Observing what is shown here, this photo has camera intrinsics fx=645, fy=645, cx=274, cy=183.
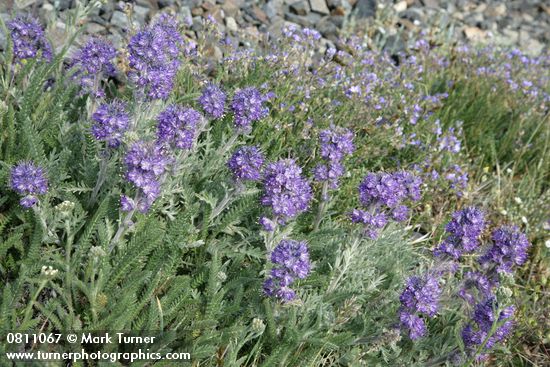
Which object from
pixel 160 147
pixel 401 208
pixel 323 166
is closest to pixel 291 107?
pixel 323 166

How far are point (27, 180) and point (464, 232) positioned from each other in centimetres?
217

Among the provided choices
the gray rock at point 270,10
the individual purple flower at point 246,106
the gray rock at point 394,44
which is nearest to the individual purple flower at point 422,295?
the individual purple flower at point 246,106

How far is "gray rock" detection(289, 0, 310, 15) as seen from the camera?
7.01 m

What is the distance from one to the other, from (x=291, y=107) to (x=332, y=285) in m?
1.57

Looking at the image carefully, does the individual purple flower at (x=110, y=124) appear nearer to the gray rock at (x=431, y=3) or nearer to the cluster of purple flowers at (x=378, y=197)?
the cluster of purple flowers at (x=378, y=197)

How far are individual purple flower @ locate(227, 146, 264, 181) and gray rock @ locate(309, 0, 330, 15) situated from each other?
13.9ft

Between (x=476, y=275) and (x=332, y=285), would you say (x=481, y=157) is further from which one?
(x=332, y=285)

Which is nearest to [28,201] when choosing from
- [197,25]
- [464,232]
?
[464,232]

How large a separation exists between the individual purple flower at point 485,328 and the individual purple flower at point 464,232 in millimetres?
288

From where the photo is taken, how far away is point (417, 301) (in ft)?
10.2

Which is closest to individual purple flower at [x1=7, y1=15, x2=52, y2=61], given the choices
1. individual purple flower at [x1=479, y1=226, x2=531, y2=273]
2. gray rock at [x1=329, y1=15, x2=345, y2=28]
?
individual purple flower at [x1=479, y1=226, x2=531, y2=273]

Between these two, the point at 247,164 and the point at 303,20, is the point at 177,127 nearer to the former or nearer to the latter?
the point at 247,164

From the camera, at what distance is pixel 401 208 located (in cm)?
357

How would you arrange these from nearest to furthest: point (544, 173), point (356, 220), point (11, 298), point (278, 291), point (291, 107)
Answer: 1. point (11, 298)
2. point (278, 291)
3. point (356, 220)
4. point (291, 107)
5. point (544, 173)
